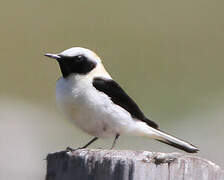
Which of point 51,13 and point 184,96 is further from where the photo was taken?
point 51,13

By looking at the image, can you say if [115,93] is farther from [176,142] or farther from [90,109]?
[176,142]

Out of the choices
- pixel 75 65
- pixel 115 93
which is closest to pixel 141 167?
pixel 115 93

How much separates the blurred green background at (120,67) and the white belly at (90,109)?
2.15m

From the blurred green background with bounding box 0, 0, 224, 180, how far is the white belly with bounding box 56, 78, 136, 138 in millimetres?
2146

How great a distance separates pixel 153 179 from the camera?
4094mm

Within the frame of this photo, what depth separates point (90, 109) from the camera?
20.2 feet

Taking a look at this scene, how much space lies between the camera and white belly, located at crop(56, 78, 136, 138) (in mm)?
6148

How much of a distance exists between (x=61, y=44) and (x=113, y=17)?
3182 mm

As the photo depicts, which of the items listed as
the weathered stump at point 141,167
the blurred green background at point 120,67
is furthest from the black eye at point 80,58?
the weathered stump at point 141,167

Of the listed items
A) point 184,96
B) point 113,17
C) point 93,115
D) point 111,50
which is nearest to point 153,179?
point 93,115

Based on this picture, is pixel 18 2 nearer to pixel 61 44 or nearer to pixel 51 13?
pixel 51 13

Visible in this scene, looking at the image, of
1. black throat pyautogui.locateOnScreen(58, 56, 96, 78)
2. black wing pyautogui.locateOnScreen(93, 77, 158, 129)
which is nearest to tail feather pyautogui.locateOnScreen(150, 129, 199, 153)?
black wing pyautogui.locateOnScreen(93, 77, 158, 129)

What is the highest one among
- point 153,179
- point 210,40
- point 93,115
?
point 210,40

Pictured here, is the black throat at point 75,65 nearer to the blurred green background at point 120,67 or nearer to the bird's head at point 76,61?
the bird's head at point 76,61
